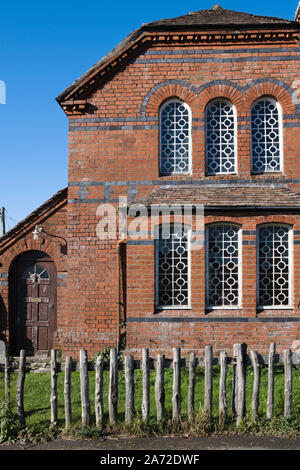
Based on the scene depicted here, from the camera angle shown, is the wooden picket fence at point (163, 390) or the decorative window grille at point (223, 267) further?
the decorative window grille at point (223, 267)

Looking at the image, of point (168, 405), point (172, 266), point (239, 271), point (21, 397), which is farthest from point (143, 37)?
point (21, 397)

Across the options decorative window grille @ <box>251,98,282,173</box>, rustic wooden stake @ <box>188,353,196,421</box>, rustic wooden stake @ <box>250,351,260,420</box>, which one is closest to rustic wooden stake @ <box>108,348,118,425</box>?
rustic wooden stake @ <box>188,353,196,421</box>

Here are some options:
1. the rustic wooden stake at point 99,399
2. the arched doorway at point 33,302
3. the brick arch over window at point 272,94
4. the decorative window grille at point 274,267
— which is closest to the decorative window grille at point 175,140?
the brick arch over window at point 272,94

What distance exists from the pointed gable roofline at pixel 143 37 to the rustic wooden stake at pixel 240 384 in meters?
7.59

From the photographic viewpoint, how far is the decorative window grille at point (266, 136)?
1147cm

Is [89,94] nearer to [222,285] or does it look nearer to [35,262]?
[35,262]

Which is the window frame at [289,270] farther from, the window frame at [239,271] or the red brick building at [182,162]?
the window frame at [239,271]

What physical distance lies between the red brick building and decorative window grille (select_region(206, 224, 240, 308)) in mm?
25

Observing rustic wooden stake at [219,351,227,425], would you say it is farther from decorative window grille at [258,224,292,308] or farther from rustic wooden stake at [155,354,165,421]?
decorative window grille at [258,224,292,308]

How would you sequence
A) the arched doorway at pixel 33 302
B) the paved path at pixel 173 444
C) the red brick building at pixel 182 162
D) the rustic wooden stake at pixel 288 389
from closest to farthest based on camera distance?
1. the paved path at pixel 173 444
2. the rustic wooden stake at pixel 288 389
3. the red brick building at pixel 182 162
4. the arched doorway at pixel 33 302

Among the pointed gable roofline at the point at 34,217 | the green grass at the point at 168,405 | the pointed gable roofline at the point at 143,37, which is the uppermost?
the pointed gable roofline at the point at 143,37

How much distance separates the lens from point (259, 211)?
1080 centimetres

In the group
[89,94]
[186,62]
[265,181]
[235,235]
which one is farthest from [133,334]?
[186,62]

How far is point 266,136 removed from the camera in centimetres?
1151
